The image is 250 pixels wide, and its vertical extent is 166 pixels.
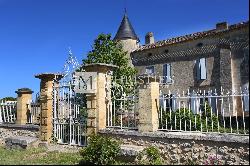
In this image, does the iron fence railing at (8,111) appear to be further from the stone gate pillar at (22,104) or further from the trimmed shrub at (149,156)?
the trimmed shrub at (149,156)

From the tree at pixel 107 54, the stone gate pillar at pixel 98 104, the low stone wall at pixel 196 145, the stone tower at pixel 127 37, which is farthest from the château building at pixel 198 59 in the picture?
the low stone wall at pixel 196 145

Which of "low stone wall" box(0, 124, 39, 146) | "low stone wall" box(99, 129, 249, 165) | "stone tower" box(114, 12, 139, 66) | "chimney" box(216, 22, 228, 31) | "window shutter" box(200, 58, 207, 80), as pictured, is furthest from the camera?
"stone tower" box(114, 12, 139, 66)

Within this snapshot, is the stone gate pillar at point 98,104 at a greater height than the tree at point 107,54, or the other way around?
the tree at point 107,54

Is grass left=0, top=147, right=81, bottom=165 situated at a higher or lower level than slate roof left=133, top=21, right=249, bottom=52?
lower

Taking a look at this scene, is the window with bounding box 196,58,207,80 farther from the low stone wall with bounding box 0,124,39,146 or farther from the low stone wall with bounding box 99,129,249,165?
the low stone wall with bounding box 99,129,249,165

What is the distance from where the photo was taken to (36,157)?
30.6 feet

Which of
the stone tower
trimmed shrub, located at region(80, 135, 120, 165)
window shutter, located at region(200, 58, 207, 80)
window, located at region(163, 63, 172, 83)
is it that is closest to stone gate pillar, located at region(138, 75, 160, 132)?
trimmed shrub, located at region(80, 135, 120, 165)

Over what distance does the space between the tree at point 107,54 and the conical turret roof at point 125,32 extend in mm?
12295

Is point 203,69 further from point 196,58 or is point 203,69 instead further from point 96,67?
point 96,67

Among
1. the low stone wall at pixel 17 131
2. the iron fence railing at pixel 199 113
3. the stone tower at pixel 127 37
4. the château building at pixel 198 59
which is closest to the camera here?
the iron fence railing at pixel 199 113

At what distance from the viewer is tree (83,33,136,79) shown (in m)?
16.4

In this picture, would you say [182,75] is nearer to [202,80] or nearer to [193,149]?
[202,80]

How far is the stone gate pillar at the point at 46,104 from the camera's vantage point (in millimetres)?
10938

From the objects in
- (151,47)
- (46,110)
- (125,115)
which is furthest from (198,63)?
(46,110)
